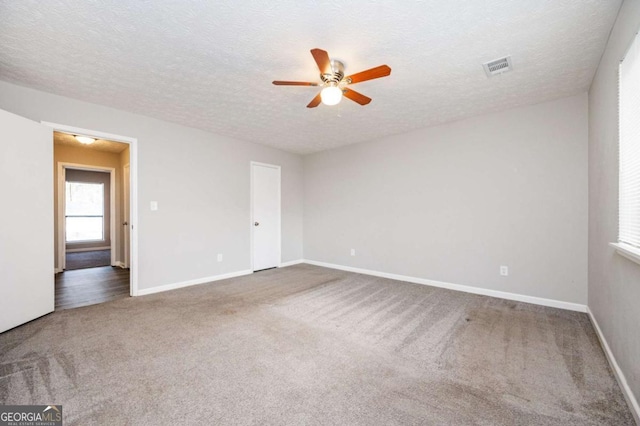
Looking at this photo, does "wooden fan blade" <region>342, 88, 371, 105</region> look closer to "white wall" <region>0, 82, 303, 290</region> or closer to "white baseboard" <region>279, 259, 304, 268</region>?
"white wall" <region>0, 82, 303, 290</region>

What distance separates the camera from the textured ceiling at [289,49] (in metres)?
1.81

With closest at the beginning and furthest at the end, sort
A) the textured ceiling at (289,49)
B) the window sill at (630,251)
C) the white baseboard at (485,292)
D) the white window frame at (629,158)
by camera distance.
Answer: the window sill at (630,251) < the white window frame at (629,158) < the textured ceiling at (289,49) < the white baseboard at (485,292)

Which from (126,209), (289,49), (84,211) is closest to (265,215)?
(126,209)

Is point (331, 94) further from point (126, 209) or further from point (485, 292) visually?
point (126, 209)

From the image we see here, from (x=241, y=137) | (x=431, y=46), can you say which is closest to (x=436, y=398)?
(x=431, y=46)

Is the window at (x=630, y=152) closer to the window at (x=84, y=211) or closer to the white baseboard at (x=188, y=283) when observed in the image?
the white baseboard at (x=188, y=283)

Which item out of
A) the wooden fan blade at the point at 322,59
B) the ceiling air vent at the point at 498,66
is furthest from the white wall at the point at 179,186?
the ceiling air vent at the point at 498,66

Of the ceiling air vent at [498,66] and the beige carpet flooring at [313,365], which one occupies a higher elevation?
the ceiling air vent at [498,66]

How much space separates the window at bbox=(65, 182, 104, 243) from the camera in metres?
8.20

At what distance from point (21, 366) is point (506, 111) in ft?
18.3

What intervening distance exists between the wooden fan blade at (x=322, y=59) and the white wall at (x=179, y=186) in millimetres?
2974

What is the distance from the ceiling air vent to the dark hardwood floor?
516 cm

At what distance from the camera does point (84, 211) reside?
8445 millimetres

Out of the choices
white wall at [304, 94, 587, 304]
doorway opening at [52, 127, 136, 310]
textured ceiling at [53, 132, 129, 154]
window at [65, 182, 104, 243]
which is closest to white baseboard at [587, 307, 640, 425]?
white wall at [304, 94, 587, 304]
